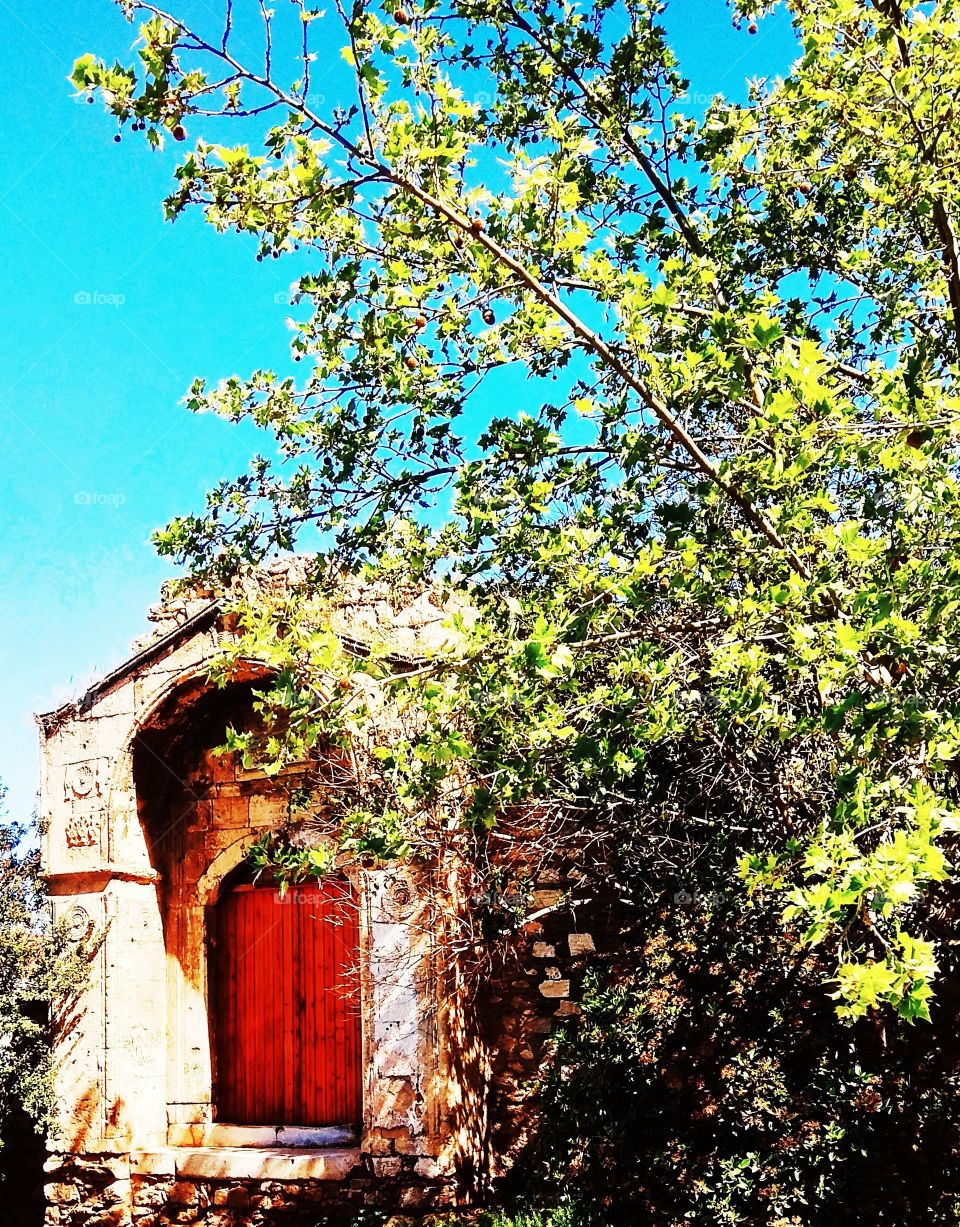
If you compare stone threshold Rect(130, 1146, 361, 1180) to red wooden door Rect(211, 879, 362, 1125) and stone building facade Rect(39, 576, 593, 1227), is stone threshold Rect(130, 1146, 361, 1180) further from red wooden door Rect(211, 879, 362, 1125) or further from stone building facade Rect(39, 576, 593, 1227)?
red wooden door Rect(211, 879, 362, 1125)

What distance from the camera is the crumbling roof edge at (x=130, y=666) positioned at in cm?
786

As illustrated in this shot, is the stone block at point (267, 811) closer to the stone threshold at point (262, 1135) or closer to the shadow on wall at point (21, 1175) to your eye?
the stone threshold at point (262, 1135)

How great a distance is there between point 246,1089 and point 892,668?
6486 millimetres

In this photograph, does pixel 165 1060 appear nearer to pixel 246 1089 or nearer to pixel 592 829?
pixel 246 1089

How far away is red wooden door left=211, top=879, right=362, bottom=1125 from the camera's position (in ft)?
25.2

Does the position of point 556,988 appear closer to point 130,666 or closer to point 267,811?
point 267,811

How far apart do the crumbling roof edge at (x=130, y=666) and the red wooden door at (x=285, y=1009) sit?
193cm

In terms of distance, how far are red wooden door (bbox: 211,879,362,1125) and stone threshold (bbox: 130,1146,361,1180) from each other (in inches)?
15.8

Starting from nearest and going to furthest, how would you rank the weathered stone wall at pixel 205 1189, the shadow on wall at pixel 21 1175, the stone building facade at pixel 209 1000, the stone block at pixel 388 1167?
the stone block at pixel 388 1167
the stone building facade at pixel 209 1000
the weathered stone wall at pixel 205 1189
the shadow on wall at pixel 21 1175

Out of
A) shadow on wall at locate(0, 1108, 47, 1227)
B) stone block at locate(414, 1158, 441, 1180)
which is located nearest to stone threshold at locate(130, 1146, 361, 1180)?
stone block at locate(414, 1158, 441, 1180)

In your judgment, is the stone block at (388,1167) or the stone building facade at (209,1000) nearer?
the stone block at (388,1167)

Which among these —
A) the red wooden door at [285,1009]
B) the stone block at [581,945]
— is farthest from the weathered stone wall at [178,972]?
the stone block at [581,945]

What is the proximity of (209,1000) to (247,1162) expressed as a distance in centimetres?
135

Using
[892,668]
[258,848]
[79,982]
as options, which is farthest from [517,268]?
[79,982]
